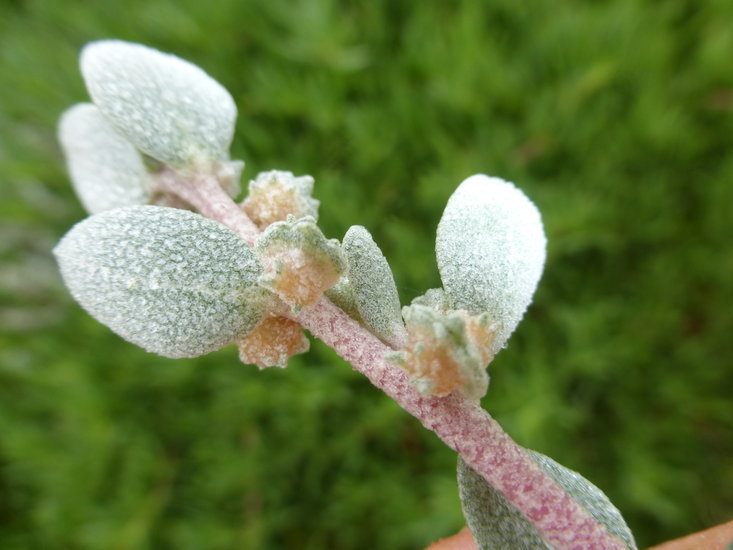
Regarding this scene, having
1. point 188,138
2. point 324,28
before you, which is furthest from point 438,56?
point 188,138

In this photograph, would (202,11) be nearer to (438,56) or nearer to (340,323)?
(438,56)

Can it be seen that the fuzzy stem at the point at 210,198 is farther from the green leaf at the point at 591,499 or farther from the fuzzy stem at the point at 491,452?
the green leaf at the point at 591,499

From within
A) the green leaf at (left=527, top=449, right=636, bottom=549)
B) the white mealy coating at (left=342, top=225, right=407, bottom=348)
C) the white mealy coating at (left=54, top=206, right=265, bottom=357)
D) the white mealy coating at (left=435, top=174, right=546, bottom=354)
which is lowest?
the green leaf at (left=527, top=449, right=636, bottom=549)

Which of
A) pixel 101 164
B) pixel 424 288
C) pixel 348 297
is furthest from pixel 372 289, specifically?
pixel 424 288

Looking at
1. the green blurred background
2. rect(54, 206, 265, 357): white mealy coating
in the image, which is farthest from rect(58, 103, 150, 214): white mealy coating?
the green blurred background

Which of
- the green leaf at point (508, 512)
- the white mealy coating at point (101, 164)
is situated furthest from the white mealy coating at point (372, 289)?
the white mealy coating at point (101, 164)

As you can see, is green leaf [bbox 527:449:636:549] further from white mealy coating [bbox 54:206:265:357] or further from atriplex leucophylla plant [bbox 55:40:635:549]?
white mealy coating [bbox 54:206:265:357]

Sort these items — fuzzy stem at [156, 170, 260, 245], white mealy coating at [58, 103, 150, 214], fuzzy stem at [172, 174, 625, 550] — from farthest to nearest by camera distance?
white mealy coating at [58, 103, 150, 214] → fuzzy stem at [156, 170, 260, 245] → fuzzy stem at [172, 174, 625, 550]
